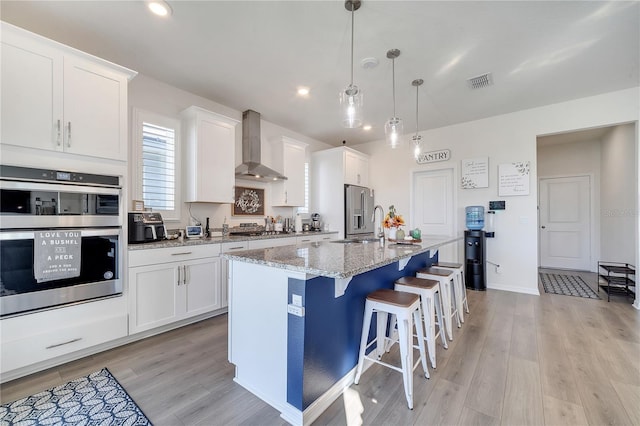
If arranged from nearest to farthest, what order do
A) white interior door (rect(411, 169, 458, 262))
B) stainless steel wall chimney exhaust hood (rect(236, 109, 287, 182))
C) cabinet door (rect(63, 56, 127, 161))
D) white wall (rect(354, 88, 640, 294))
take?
cabinet door (rect(63, 56, 127, 161))
white wall (rect(354, 88, 640, 294))
stainless steel wall chimney exhaust hood (rect(236, 109, 287, 182))
white interior door (rect(411, 169, 458, 262))

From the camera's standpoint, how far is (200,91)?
330 cm

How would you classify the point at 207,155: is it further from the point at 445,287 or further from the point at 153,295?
A: the point at 445,287

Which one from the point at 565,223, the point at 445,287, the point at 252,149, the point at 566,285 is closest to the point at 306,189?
the point at 252,149

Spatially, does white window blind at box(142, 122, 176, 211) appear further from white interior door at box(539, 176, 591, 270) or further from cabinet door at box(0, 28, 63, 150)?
white interior door at box(539, 176, 591, 270)

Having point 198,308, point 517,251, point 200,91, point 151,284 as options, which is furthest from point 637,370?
point 200,91

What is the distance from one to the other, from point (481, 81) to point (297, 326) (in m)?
3.38

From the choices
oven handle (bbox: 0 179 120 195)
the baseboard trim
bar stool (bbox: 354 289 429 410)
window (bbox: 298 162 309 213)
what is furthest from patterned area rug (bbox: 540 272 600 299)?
oven handle (bbox: 0 179 120 195)

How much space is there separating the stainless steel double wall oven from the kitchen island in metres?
1.23

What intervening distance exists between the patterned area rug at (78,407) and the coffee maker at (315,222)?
3408mm

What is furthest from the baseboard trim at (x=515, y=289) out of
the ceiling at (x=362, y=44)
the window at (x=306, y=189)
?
the window at (x=306, y=189)

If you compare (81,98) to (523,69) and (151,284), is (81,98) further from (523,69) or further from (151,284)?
(523,69)

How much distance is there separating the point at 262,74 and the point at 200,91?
0.95 metres

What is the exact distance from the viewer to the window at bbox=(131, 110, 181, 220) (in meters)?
2.89

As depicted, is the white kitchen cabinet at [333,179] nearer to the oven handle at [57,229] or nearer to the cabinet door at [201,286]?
the cabinet door at [201,286]
